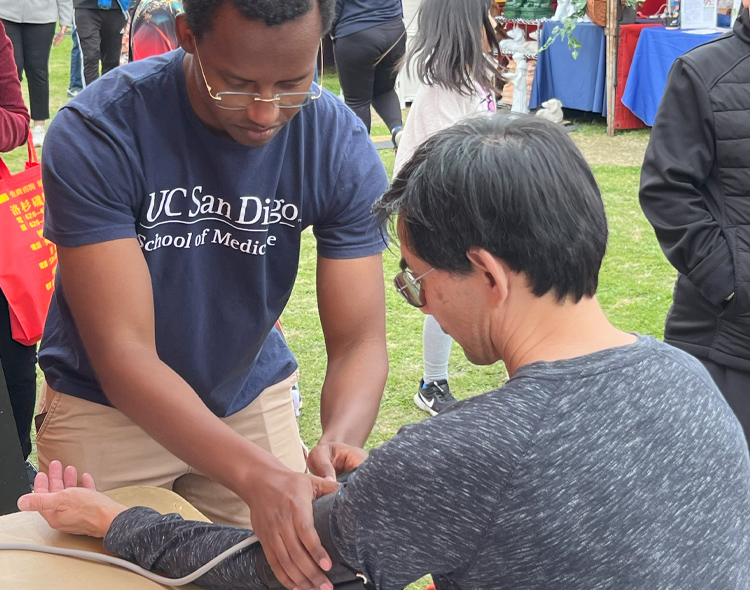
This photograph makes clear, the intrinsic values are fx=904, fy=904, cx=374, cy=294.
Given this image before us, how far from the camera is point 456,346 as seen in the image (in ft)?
15.0

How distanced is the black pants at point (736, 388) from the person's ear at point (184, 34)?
1.60m

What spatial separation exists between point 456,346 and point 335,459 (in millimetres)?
2891

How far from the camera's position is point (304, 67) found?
164cm

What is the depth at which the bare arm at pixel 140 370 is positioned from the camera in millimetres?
1591

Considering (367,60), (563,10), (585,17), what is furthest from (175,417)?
(563,10)

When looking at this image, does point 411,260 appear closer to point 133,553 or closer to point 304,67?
point 304,67

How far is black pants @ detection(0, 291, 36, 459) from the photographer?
9.34 ft

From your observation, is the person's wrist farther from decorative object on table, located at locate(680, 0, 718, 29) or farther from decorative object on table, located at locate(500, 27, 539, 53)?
decorative object on table, located at locate(500, 27, 539, 53)

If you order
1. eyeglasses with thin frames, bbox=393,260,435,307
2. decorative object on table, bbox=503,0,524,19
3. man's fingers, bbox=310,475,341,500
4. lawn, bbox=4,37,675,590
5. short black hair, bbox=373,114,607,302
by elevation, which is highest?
short black hair, bbox=373,114,607,302

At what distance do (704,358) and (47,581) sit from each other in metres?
1.78

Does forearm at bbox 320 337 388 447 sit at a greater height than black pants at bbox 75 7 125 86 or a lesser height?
greater

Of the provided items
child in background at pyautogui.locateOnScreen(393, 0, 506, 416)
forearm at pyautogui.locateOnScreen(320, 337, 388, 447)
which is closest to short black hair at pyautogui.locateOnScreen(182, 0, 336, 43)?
forearm at pyautogui.locateOnScreen(320, 337, 388, 447)

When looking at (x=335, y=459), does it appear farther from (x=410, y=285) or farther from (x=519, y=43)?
(x=519, y=43)

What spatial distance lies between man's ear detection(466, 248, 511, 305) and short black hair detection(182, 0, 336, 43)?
0.61 meters
